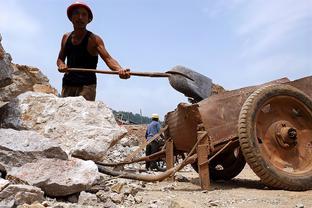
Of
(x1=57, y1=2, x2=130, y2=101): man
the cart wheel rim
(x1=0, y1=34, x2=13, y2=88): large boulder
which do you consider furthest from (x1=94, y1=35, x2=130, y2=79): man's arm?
the cart wheel rim

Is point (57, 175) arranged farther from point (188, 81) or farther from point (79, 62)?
point (188, 81)

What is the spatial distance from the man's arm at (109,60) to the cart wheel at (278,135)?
134 cm

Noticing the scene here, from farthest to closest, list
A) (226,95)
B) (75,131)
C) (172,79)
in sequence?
(172,79) < (226,95) < (75,131)

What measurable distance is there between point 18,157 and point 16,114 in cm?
90

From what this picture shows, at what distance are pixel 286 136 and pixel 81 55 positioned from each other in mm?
2431

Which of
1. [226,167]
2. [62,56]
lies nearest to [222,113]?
[226,167]

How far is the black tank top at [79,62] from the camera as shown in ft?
15.5

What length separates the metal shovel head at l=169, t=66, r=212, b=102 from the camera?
17.7 ft

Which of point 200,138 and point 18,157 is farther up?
point 200,138

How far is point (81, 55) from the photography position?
472 cm

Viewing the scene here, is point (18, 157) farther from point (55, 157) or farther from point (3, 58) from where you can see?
point (3, 58)

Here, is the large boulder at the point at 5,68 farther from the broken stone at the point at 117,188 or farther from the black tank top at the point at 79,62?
the broken stone at the point at 117,188

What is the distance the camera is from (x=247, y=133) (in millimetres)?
4590

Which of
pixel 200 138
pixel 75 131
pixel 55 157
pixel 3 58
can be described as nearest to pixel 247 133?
pixel 200 138
